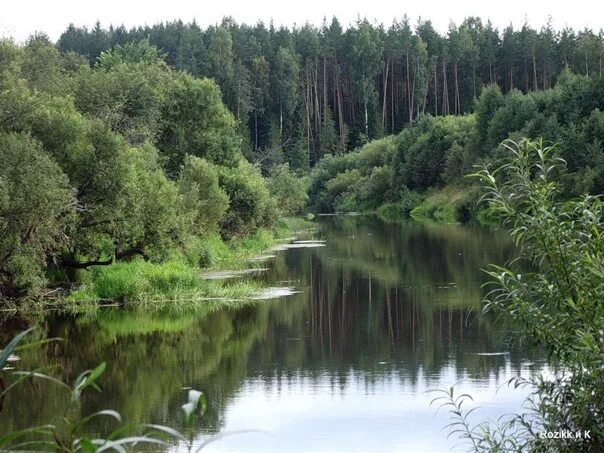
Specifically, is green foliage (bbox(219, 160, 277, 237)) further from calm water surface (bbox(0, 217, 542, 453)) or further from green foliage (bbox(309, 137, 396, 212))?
green foliage (bbox(309, 137, 396, 212))

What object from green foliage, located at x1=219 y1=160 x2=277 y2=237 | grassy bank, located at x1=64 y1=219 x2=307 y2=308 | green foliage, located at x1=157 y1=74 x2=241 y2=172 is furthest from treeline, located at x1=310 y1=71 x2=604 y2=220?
grassy bank, located at x1=64 y1=219 x2=307 y2=308

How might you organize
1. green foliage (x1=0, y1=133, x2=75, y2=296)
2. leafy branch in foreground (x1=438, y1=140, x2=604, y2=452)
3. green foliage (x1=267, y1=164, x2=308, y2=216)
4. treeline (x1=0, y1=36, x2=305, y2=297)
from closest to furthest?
leafy branch in foreground (x1=438, y1=140, x2=604, y2=452) → green foliage (x1=0, y1=133, x2=75, y2=296) → treeline (x1=0, y1=36, x2=305, y2=297) → green foliage (x1=267, y1=164, x2=308, y2=216)

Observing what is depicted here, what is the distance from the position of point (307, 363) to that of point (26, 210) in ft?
31.5

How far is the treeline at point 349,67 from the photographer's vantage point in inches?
4754

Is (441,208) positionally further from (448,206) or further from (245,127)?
(245,127)

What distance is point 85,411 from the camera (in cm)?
1730

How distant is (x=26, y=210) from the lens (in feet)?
87.2

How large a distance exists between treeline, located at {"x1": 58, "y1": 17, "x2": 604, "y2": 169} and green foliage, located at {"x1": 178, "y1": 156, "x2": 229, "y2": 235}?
70691 millimetres

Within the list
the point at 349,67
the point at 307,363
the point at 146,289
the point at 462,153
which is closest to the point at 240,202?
the point at 146,289

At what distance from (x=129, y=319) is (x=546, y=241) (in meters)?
20.6

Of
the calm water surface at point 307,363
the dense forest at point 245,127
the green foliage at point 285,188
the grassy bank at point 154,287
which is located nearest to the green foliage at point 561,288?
the calm water surface at point 307,363

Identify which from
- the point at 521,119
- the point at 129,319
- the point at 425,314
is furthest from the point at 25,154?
the point at 521,119

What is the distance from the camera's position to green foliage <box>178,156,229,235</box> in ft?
143

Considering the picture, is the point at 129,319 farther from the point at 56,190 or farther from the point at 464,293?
the point at 464,293
